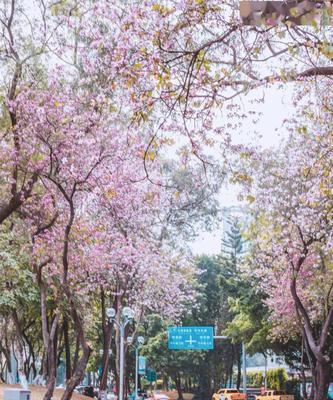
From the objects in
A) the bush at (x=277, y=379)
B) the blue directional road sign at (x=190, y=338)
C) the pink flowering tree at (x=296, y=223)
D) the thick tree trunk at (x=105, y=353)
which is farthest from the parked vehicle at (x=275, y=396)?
the thick tree trunk at (x=105, y=353)

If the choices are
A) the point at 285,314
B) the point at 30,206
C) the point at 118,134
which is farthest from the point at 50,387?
the point at 285,314

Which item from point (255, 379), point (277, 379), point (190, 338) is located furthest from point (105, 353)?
point (255, 379)

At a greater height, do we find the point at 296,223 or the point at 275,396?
the point at 296,223

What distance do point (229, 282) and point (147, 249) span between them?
1253 cm

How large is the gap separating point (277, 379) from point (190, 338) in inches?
486

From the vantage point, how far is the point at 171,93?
7.48m

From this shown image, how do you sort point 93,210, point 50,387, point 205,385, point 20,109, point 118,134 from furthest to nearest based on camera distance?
point 205,385 → point 93,210 → point 50,387 → point 118,134 → point 20,109

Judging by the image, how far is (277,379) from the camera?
4125 centimetres

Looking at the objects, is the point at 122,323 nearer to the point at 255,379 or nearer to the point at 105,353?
the point at 105,353

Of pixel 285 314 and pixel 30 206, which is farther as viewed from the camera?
pixel 285 314

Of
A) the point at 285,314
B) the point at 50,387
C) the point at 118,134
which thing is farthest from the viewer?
the point at 285,314

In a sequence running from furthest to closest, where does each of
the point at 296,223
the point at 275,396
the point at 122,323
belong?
the point at 275,396 → the point at 122,323 → the point at 296,223

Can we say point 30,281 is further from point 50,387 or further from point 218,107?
point 218,107

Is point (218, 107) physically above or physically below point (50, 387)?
above
